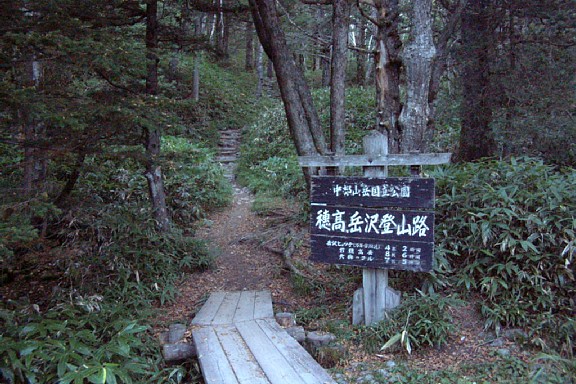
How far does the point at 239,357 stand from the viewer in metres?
4.18

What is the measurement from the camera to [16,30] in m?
4.59

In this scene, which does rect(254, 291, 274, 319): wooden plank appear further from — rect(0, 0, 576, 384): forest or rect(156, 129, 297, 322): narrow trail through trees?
rect(0, 0, 576, 384): forest

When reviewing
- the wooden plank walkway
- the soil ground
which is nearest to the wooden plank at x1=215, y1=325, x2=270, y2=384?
the wooden plank walkway

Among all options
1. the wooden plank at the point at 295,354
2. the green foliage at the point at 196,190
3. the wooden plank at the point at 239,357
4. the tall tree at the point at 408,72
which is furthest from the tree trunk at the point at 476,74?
the wooden plank at the point at 239,357

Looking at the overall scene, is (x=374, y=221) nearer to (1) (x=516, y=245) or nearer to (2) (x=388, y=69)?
(1) (x=516, y=245)

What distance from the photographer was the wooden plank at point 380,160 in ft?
15.0

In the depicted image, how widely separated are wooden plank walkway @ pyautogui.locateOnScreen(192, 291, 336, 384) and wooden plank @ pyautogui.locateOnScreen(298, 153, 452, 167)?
1898mm

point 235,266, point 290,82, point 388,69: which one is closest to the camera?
point 388,69

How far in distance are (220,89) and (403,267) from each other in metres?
18.4

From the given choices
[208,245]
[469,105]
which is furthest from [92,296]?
[469,105]

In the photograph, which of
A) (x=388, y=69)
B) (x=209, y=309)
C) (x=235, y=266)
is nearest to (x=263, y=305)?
(x=209, y=309)

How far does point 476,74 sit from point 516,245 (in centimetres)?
523

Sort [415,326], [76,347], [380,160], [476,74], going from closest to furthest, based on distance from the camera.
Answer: [76,347] → [415,326] → [380,160] → [476,74]

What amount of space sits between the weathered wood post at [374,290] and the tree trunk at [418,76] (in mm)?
1840
